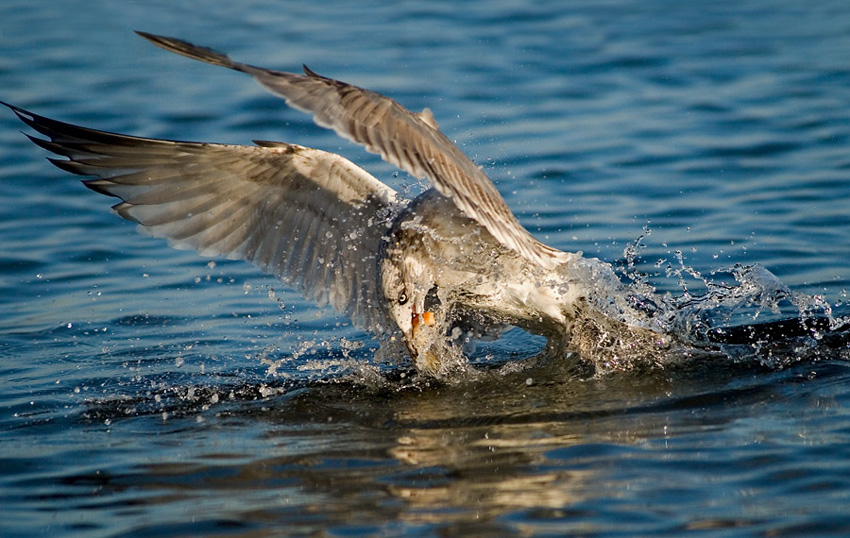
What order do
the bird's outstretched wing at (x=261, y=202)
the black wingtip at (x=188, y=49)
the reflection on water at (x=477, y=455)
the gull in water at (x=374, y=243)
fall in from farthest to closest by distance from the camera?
the bird's outstretched wing at (x=261, y=202), the gull in water at (x=374, y=243), the black wingtip at (x=188, y=49), the reflection on water at (x=477, y=455)

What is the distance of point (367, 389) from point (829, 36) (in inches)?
369

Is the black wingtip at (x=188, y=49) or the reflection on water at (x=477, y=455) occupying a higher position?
the black wingtip at (x=188, y=49)

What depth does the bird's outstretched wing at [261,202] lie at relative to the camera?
569 centimetres

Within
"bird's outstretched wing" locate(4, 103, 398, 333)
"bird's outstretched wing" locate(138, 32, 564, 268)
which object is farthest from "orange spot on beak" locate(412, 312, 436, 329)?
"bird's outstretched wing" locate(138, 32, 564, 268)

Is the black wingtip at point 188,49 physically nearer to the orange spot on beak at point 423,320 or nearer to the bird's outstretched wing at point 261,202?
the bird's outstretched wing at point 261,202

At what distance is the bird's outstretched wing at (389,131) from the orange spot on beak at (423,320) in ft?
2.27

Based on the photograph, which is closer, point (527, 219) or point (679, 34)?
point (527, 219)

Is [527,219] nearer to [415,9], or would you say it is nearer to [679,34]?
[679,34]

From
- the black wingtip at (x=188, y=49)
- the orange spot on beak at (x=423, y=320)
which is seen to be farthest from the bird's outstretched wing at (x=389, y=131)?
the orange spot on beak at (x=423, y=320)

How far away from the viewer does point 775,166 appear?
9.22 meters

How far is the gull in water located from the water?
327mm

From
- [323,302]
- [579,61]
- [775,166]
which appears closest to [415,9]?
[579,61]

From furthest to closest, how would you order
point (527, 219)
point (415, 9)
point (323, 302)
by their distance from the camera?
point (415, 9) < point (527, 219) < point (323, 302)

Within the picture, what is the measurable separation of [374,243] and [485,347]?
1001 millimetres
